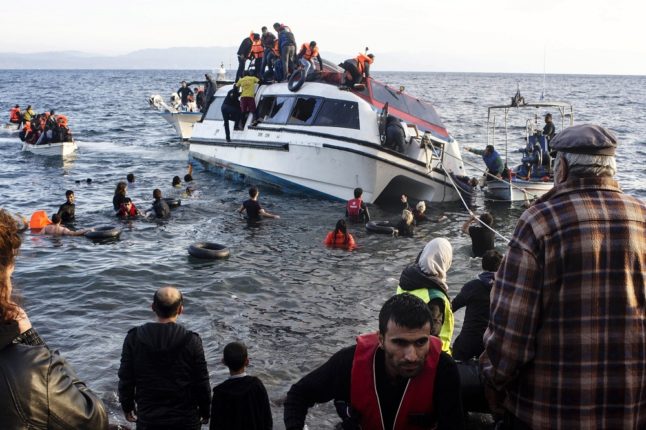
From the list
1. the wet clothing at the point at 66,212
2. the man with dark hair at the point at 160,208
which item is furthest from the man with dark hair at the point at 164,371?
the wet clothing at the point at 66,212

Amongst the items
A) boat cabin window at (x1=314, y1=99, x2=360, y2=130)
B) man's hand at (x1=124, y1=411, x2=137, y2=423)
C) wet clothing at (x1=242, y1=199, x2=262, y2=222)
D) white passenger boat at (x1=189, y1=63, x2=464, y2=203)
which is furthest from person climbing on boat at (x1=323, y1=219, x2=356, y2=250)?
A: man's hand at (x1=124, y1=411, x2=137, y2=423)

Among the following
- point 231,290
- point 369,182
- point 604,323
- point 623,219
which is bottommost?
point 231,290

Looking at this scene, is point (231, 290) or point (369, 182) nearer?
point (231, 290)

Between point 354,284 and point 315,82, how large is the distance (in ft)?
30.3

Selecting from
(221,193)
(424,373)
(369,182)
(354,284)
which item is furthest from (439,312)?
(221,193)

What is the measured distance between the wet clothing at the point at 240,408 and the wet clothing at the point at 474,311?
209 cm

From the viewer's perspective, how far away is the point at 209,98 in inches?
966

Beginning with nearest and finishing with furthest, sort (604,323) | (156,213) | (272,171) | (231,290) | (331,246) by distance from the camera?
(604,323) → (231,290) → (331,246) → (156,213) → (272,171)

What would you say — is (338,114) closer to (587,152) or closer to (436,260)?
(436,260)

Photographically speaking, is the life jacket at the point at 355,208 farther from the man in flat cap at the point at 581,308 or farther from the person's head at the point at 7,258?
the person's head at the point at 7,258

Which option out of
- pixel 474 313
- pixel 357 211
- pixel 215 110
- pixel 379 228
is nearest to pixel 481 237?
pixel 379 228

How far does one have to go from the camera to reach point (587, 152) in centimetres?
292

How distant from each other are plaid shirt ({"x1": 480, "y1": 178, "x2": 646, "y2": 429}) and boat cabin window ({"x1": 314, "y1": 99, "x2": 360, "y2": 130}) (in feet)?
48.1

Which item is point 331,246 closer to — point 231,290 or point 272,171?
point 231,290
